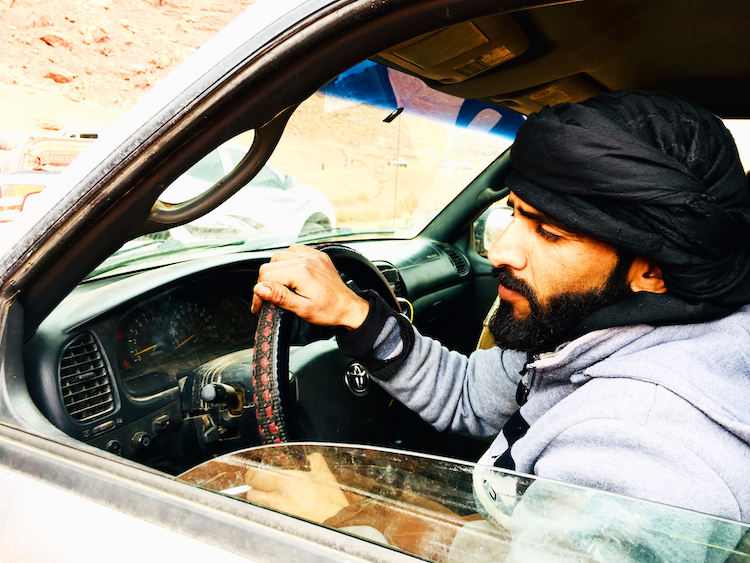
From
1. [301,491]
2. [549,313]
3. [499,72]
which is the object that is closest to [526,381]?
[549,313]

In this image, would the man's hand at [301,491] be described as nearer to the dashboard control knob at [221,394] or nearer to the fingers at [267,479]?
the fingers at [267,479]

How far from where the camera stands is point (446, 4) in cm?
89

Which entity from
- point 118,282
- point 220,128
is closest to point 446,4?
point 220,128

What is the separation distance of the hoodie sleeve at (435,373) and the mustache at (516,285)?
35 centimetres

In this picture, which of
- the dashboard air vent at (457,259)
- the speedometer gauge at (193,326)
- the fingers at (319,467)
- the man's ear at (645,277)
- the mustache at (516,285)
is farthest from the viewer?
the dashboard air vent at (457,259)

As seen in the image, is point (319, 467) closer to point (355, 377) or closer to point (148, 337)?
point (355, 377)

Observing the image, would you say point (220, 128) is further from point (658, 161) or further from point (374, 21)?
point (658, 161)

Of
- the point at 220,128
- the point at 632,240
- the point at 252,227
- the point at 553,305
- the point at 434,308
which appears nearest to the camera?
the point at 220,128

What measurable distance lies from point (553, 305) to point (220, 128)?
854 millimetres

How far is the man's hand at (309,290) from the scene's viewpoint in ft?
4.55

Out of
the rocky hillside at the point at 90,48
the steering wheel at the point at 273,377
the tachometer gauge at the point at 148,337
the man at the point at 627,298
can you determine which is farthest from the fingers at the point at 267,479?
the rocky hillside at the point at 90,48

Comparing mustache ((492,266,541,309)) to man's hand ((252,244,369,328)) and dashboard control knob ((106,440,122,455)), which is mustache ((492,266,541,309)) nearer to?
man's hand ((252,244,369,328))

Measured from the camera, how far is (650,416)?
97 centimetres

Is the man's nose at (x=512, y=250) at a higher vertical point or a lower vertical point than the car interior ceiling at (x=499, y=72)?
lower
